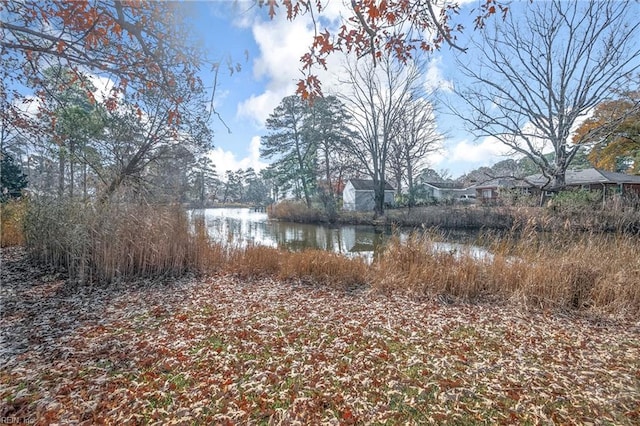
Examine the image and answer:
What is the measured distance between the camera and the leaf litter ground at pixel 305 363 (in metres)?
1.91

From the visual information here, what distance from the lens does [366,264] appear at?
5.49 metres

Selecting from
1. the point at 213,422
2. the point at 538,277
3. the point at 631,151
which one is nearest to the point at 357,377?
the point at 213,422

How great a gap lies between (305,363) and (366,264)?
3188 mm

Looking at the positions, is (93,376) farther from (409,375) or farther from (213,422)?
(409,375)

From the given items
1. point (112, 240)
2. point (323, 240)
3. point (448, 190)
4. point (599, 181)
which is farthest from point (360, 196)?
point (112, 240)

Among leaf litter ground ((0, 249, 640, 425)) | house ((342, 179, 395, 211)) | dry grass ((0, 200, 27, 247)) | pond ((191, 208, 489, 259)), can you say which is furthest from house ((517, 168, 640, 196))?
dry grass ((0, 200, 27, 247))

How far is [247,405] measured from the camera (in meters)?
1.96

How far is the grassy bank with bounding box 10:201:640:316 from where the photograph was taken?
4.08 metres

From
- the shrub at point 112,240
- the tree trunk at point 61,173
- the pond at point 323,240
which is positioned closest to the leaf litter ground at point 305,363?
the shrub at point 112,240

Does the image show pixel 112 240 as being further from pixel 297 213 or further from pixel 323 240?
pixel 297 213

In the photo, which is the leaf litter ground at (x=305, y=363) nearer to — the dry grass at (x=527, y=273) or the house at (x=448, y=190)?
the dry grass at (x=527, y=273)

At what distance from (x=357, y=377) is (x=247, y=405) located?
0.86 m

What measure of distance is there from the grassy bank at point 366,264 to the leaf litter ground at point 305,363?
507 millimetres

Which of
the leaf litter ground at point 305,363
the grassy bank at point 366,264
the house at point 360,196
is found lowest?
the leaf litter ground at point 305,363
